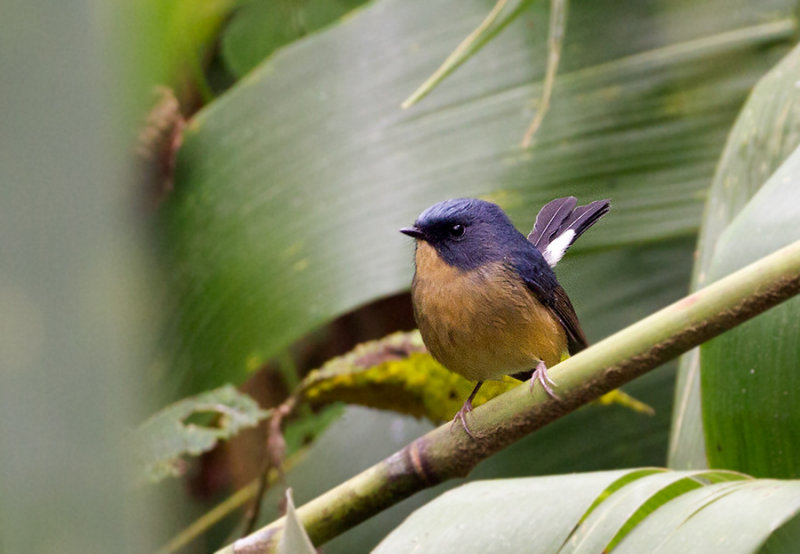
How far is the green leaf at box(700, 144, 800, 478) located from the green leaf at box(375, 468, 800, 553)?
6.4 inches

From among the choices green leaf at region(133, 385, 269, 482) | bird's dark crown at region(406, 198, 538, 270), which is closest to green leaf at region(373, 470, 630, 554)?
bird's dark crown at region(406, 198, 538, 270)

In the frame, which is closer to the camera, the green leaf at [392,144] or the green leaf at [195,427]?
the green leaf at [195,427]

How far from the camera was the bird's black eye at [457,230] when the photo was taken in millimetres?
696

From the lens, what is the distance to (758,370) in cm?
91

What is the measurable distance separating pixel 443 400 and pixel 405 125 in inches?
25.6

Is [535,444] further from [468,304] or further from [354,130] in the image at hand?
[468,304]

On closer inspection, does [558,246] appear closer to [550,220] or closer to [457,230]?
[550,220]

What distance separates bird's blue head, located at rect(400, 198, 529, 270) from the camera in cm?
68

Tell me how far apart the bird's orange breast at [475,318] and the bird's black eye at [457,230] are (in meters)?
0.03

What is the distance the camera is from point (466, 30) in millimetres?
1623

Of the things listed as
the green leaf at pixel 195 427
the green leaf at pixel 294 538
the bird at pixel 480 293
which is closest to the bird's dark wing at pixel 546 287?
the bird at pixel 480 293

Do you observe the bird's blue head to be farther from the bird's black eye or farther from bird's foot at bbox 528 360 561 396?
bird's foot at bbox 528 360 561 396

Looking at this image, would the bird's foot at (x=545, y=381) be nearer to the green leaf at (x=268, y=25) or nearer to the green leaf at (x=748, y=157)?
the green leaf at (x=748, y=157)

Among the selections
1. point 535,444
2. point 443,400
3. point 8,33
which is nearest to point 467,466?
point 443,400
